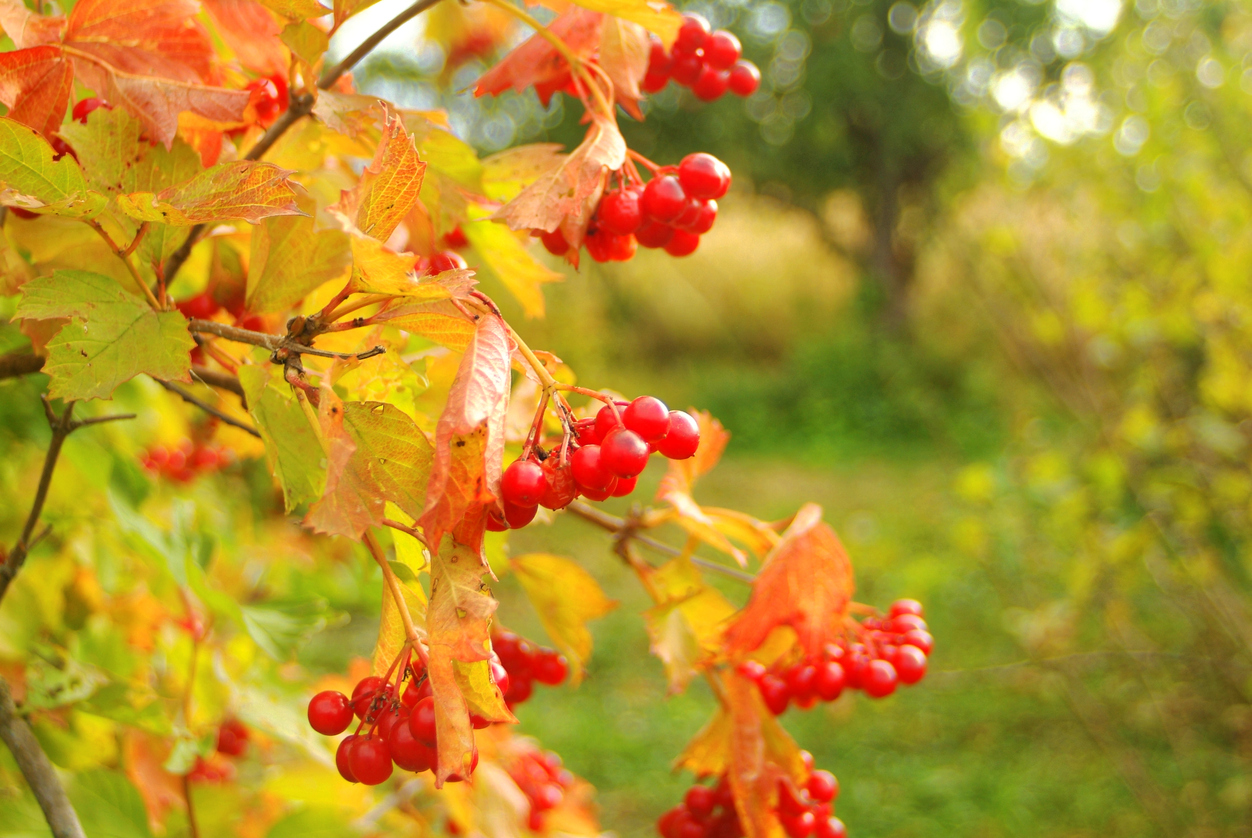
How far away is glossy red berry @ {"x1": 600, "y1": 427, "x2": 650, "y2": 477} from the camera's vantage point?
18.1 inches

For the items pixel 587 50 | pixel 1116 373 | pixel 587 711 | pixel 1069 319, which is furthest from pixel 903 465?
pixel 587 50

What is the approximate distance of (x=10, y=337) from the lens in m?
0.76

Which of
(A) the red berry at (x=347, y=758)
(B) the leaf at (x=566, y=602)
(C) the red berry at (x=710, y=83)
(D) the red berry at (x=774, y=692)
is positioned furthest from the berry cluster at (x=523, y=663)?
(C) the red berry at (x=710, y=83)

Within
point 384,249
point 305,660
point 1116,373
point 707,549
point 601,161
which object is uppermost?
point 1116,373

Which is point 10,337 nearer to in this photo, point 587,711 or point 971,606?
point 587,711

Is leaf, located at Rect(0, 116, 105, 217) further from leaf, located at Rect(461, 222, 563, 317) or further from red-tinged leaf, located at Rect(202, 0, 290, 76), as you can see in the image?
leaf, located at Rect(461, 222, 563, 317)

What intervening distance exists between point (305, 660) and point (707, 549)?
2.14m

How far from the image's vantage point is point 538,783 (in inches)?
47.1

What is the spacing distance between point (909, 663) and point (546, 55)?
2.04 feet

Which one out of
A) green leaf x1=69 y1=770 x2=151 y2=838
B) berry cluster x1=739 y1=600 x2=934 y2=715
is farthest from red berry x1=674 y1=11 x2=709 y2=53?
green leaf x1=69 y1=770 x2=151 y2=838

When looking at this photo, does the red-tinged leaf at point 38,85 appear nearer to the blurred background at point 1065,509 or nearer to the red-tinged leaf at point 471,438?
the red-tinged leaf at point 471,438

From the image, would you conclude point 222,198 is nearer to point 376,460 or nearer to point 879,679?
point 376,460

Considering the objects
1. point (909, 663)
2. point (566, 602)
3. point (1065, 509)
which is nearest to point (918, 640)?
point (909, 663)

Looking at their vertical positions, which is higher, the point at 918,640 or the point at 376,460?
the point at 918,640
